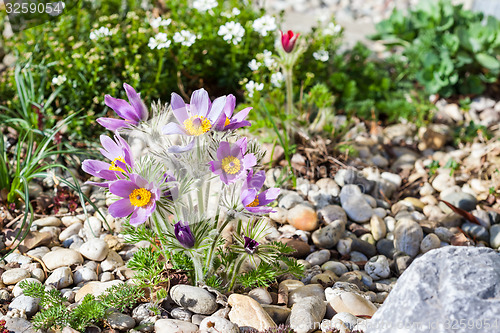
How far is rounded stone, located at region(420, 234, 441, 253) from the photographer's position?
2.56 meters

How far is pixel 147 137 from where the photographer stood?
1.85m

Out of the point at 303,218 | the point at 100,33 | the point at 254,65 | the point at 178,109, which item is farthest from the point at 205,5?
the point at 178,109

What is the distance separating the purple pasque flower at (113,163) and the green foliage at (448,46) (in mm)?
2924

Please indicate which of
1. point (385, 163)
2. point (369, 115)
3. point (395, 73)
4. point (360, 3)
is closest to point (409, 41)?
point (395, 73)

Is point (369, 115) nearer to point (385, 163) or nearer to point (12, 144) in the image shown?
point (385, 163)

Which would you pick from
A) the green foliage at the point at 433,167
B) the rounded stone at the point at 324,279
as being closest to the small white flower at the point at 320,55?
the green foliage at the point at 433,167

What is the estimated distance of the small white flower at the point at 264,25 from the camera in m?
3.44

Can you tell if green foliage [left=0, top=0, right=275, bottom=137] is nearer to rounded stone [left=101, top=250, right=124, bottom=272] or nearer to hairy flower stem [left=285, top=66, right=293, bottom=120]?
hairy flower stem [left=285, top=66, right=293, bottom=120]

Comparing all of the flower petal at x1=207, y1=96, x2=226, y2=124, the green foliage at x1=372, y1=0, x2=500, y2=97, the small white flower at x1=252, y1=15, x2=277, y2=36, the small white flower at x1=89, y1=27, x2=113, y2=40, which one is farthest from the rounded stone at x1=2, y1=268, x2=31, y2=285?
the green foliage at x1=372, y1=0, x2=500, y2=97

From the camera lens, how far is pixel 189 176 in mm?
1786

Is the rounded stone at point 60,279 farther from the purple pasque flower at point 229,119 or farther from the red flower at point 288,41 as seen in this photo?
the red flower at point 288,41

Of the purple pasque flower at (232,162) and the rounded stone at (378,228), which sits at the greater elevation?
the purple pasque flower at (232,162)

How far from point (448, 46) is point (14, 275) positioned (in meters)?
3.53

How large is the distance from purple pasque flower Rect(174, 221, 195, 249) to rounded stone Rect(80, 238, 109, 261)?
77cm
